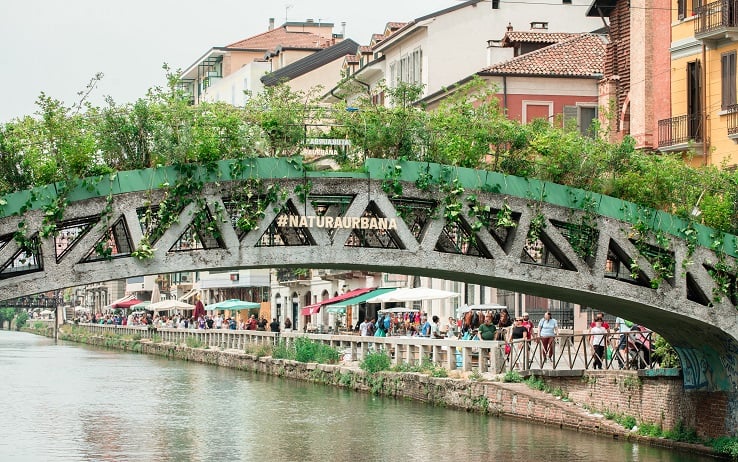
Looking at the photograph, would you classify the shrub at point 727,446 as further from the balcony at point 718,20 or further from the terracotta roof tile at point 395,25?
the terracotta roof tile at point 395,25

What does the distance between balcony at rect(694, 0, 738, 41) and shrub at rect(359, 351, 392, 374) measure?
13.3 metres

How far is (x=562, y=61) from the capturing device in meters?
50.6

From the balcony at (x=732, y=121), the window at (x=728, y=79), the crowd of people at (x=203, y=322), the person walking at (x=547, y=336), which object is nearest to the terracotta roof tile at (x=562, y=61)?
the window at (x=728, y=79)

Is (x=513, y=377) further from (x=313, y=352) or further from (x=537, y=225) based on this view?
(x=313, y=352)

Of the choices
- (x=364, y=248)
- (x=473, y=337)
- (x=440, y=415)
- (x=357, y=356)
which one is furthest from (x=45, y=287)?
(x=357, y=356)

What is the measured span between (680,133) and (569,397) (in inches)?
365

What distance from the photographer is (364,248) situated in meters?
22.6

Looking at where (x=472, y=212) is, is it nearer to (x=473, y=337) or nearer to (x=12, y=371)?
(x=473, y=337)

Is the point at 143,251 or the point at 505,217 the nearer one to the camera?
the point at 143,251

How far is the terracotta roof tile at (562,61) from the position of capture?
1969 inches

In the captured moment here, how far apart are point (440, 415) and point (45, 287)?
16618 millimetres

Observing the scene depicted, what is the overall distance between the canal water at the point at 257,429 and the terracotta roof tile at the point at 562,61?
41.3 ft

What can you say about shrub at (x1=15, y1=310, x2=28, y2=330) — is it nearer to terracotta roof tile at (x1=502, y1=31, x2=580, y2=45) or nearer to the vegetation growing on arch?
terracotta roof tile at (x1=502, y1=31, x2=580, y2=45)

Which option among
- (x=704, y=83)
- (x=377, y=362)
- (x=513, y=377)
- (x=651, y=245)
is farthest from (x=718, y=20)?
(x=377, y=362)
